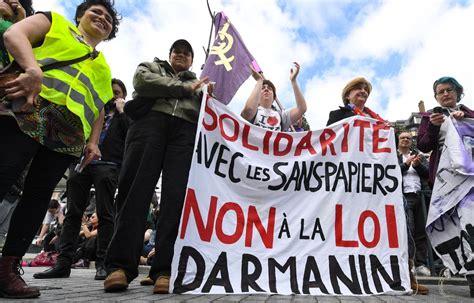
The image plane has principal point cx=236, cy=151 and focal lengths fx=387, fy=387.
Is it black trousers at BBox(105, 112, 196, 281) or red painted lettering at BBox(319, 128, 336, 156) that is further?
red painted lettering at BBox(319, 128, 336, 156)

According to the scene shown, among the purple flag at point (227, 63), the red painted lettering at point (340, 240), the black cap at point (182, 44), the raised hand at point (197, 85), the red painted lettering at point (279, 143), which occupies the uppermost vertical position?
the purple flag at point (227, 63)

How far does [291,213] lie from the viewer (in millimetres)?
3248

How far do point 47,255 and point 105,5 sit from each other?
5614 mm

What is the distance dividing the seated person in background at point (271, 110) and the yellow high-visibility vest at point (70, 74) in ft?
5.06

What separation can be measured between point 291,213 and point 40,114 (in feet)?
6.63

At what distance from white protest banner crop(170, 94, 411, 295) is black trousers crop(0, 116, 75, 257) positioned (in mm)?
949

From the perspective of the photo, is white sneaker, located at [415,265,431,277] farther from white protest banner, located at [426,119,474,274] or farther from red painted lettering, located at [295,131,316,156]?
red painted lettering, located at [295,131,316,156]

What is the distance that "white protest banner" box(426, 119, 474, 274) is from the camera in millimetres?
3320

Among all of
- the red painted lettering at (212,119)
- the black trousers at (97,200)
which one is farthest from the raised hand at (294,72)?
the black trousers at (97,200)

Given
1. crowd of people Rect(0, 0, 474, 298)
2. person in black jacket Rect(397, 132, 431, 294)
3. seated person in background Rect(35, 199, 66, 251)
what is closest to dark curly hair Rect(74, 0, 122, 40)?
crowd of people Rect(0, 0, 474, 298)

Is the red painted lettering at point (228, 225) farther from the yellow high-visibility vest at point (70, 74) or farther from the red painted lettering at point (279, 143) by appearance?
the yellow high-visibility vest at point (70, 74)

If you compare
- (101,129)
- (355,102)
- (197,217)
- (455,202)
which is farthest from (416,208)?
(101,129)

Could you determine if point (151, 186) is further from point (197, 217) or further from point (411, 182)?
point (411, 182)

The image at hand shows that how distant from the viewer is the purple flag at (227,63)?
611 centimetres
